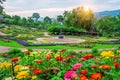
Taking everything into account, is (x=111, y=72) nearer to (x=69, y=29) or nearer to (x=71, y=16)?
(x=69, y=29)

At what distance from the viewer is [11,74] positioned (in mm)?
6348

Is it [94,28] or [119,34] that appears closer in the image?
[119,34]

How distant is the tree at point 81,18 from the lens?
72.9 m

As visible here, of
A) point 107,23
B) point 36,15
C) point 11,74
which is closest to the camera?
point 11,74

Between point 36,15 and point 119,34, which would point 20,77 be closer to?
point 119,34

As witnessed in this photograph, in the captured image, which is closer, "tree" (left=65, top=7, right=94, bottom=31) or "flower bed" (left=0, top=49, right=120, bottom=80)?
"flower bed" (left=0, top=49, right=120, bottom=80)

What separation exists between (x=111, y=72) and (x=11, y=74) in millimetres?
2151

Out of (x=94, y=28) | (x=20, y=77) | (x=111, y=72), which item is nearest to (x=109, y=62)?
(x=111, y=72)

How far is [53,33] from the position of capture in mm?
63438

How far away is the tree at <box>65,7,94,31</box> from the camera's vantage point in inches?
2872

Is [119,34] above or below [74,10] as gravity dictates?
below

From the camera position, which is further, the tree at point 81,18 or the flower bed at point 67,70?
the tree at point 81,18

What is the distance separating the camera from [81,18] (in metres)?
73.7

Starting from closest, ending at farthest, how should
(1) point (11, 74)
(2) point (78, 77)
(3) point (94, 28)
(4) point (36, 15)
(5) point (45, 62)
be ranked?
1. (2) point (78, 77)
2. (1) point (11, 74)
3. (5) point (45, 62)
4. (3) point (94, 28)
5. (4) point (36, 15)
